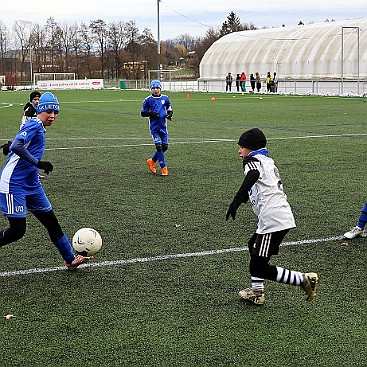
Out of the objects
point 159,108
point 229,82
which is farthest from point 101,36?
point 159,108

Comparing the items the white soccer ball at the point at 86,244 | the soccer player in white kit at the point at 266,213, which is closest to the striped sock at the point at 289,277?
the soccer player in white kit at the point at 266,213

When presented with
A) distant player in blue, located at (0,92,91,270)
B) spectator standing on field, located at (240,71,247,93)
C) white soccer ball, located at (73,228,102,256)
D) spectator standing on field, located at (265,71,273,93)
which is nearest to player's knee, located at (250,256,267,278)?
white soccer ball, located at (73,228,102,256)

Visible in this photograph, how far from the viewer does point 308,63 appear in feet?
195

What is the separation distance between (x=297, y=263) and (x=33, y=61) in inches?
4525

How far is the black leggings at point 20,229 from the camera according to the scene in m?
6.35

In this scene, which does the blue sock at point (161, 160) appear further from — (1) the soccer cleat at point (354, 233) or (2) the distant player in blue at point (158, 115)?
(1) the soccer cleat at point (354, 233)

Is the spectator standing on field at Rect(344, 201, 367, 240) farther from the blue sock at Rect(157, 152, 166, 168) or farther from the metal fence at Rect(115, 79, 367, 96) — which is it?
the metal fence at Rect(115, 79, 367, 96)

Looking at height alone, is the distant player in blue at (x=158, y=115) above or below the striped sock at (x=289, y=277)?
above

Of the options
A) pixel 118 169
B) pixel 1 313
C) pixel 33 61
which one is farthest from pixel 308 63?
pixel 33 61

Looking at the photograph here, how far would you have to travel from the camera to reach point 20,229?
20.9 feet

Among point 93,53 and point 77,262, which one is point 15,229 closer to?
point 77,262

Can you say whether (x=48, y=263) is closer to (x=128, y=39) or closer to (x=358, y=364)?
(x=358, y=364)

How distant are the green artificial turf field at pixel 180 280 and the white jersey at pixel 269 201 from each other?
28.1 inches

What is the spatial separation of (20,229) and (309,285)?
2.68 metres
